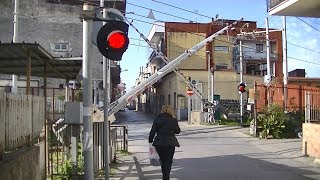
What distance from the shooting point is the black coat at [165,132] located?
9566mm

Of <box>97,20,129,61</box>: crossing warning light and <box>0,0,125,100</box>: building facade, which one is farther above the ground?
<box>0,0,125,100</box>: building facade

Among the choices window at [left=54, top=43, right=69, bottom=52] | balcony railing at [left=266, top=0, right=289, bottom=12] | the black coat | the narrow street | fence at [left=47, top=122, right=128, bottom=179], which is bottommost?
the narrow street

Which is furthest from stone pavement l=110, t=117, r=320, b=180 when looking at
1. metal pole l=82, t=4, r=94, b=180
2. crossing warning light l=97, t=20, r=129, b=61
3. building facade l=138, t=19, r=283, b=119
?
building facade l=138, t=19, r=283, b=119

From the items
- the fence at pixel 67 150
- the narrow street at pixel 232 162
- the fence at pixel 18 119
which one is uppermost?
the fence at pixel 18 119

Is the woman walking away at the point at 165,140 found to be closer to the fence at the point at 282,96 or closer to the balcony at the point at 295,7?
the balcony at the point at 295,7

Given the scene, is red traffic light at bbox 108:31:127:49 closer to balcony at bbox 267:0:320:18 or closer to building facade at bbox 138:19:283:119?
balcony at bbox 267:0:320:18

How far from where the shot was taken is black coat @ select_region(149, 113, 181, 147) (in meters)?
9.57

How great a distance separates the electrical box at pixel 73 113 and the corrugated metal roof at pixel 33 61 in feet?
3.63

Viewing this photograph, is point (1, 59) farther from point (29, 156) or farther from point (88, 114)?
point (88, 114)

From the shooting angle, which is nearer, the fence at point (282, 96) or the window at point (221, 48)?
the fence at point (282, 96)

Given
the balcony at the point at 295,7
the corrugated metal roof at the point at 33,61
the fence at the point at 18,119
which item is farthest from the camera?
the balcony at the point at 295,7

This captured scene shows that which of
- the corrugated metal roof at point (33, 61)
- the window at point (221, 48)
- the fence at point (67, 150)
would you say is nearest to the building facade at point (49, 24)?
the window at point (221, 48)

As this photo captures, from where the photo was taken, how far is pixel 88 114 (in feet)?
20.0

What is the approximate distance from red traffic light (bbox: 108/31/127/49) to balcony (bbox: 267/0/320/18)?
9964 mm
